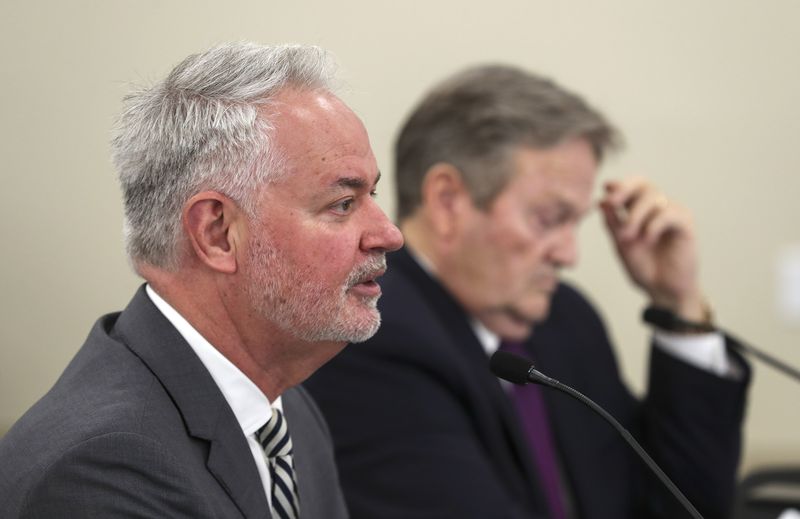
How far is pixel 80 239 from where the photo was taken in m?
1.79

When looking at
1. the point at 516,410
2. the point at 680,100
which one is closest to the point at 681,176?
the point at 680,100

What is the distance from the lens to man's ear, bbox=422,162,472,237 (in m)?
2.24

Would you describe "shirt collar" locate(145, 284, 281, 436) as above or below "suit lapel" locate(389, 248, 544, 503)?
above

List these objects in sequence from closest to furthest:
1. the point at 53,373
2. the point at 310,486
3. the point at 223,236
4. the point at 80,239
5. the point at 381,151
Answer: the point at 223,236 → the point at 310,486 → the point at 53,373 → the point at 80,239 → the point at 381,151

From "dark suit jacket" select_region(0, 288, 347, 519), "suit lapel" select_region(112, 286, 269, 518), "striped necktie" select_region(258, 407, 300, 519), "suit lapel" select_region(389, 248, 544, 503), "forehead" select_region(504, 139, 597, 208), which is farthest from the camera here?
"forehead" select_region(504, 139, 597, 208)

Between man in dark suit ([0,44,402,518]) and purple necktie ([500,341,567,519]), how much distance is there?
1.08m

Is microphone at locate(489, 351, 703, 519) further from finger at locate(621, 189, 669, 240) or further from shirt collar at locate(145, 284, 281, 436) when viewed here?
finger at locate(621, 189, 669, 240)

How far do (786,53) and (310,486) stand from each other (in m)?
2.40

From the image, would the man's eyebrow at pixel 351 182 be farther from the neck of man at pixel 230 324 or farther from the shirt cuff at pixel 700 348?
the shirt cuff at pixel 700 348

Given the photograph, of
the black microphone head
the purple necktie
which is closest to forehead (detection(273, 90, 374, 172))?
the black microphone head

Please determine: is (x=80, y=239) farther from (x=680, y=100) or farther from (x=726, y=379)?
(x=680, y=100)

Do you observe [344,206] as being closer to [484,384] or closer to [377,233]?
[377,233]

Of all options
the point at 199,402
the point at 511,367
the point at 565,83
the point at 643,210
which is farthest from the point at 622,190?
the point at 199,402

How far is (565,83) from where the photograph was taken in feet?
10.0
